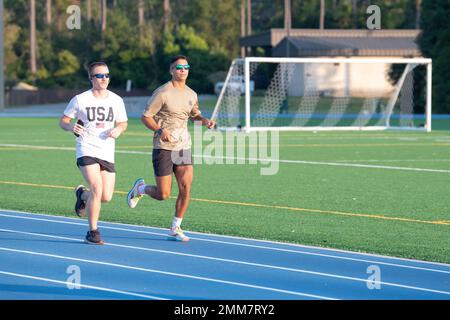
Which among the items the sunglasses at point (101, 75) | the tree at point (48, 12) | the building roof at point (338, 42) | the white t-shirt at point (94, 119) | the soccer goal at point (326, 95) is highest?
the tree at point (48, 12)

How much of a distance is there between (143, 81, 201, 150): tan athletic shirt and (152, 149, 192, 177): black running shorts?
6cm

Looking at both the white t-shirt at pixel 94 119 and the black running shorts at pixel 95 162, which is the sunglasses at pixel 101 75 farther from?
the black running shorts at pixel 95 162

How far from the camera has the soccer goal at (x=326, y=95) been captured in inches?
1670

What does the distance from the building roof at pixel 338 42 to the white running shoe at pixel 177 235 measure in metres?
57.6

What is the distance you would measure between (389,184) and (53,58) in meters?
77.7

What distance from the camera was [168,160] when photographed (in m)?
13.1

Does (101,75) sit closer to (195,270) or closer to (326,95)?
(195,270)

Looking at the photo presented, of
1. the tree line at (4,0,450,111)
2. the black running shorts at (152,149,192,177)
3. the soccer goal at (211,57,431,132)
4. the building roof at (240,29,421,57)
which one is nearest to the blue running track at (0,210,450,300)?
the black running shorts at (152,149,192,177)

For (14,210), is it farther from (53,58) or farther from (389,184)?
(53,58)

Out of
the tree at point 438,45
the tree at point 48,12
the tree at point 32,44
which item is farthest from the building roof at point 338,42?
the tree at point 48,12

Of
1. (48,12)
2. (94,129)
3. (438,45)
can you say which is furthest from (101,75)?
(48,12)

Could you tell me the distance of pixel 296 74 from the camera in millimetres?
72438

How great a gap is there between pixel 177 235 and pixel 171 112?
1.41 meters

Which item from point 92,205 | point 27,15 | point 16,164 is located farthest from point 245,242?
point 27,15
